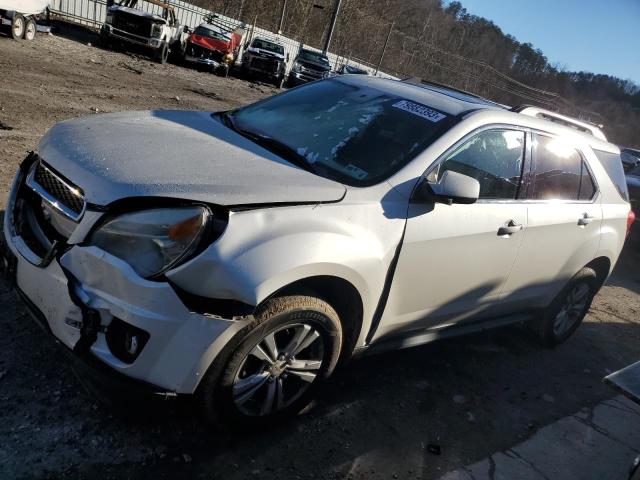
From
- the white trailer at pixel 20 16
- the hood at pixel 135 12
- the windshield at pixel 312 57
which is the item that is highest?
the hood at pixel 135 12

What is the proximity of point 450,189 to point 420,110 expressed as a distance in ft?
2.34

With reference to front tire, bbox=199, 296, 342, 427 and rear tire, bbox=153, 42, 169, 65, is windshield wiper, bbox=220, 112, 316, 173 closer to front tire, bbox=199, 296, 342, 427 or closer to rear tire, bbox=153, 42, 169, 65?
front tire, bbox=199, 296, 342, 427

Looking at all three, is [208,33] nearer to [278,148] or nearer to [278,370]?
[278,148]

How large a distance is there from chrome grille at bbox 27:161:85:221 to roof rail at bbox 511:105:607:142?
3.00m

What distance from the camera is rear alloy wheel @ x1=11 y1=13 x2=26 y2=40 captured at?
14.6m

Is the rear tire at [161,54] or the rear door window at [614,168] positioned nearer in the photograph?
the rear door window at [614,168]

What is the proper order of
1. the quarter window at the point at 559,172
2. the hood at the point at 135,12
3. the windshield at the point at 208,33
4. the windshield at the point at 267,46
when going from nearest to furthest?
the quarter window at the point at 559,172 < the hood at the point at 135,12 < the windshield at the point at 208,33 < the windshield at the point at 267,46

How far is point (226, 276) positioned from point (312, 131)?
57.2 inches

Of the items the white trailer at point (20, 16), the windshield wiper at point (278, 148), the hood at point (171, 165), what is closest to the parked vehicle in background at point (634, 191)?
the windshield wiper at point (278, 148)

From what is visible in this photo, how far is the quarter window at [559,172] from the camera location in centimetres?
391

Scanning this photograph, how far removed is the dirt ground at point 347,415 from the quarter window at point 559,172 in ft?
4.67

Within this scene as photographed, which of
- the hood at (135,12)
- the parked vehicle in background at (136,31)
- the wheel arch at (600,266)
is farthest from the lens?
the hood at (135,12)

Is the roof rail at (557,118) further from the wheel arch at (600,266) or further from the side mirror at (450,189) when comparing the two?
the side mirror at (450,189)

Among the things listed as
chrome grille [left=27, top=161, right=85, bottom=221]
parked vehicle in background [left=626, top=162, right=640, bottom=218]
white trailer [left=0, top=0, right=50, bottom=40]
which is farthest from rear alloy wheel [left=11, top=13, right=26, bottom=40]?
parked vehicle in background [left=626, top=162, right=640, bottom=218]
